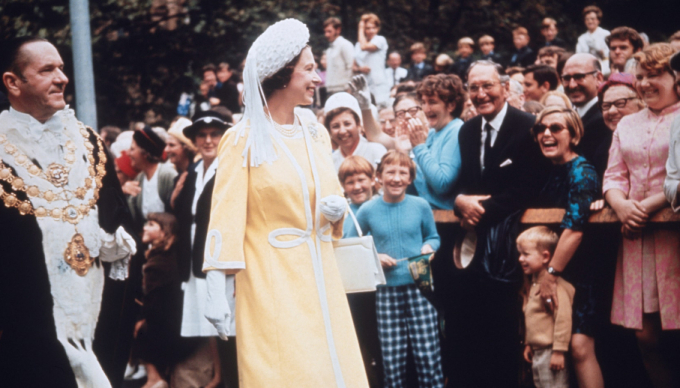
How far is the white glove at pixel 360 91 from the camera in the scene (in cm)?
726

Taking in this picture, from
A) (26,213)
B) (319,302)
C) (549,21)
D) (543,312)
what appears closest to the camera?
(319,302)

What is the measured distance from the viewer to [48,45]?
438 centimetres

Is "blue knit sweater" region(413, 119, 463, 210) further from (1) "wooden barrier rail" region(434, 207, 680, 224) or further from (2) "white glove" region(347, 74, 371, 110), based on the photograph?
(2) "white glove" region(347, 74, 371, 110)

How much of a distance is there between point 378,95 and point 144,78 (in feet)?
15.7

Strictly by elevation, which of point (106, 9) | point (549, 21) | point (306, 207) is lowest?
point (306, 207)

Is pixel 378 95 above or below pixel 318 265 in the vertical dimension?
above

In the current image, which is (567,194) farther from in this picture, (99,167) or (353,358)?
(99,167)

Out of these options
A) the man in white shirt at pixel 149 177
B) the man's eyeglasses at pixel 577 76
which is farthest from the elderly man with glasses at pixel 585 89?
the man in white shirt at pixel 149 177

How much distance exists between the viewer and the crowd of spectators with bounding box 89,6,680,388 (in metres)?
4.88

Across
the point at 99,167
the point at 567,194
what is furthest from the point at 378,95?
the point at 99,167

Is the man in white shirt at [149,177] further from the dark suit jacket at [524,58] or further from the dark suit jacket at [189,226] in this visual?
the dark suit jacket at [524,58]

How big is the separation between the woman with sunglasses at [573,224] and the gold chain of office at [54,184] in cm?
282

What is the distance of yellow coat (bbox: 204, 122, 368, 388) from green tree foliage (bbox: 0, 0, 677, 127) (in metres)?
10.9

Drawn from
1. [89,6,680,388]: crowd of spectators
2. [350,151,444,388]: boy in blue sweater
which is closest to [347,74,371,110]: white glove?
[89,6,680,388]: crowd of spectators
